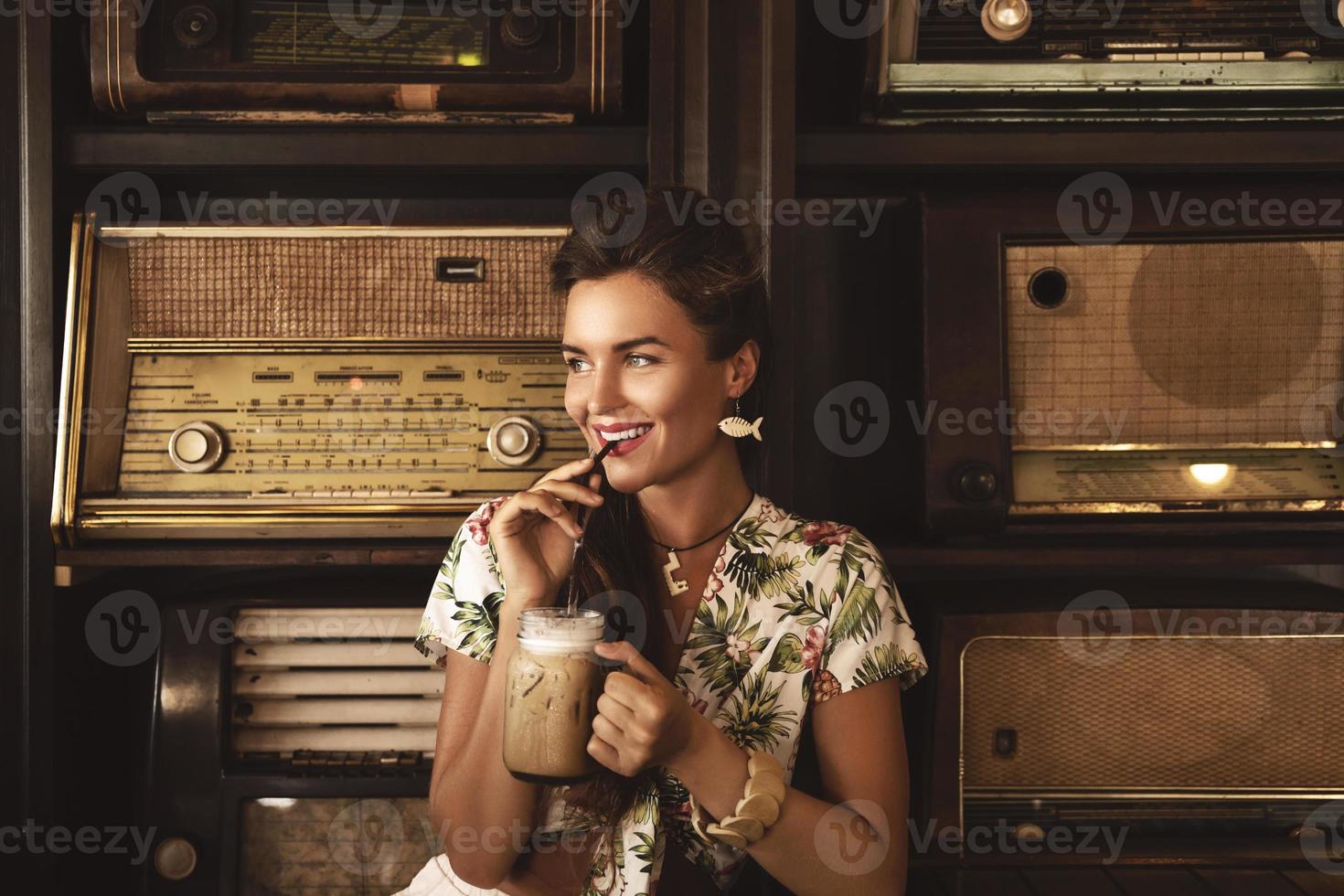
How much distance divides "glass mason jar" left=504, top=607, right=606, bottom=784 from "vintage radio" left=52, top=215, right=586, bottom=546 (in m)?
0.49

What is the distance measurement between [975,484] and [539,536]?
2.05 ft

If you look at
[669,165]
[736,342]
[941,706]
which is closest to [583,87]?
[669,165]

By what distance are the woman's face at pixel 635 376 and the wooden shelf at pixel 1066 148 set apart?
413 mm

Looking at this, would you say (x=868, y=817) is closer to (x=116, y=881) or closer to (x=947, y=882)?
(x=947, y=882)

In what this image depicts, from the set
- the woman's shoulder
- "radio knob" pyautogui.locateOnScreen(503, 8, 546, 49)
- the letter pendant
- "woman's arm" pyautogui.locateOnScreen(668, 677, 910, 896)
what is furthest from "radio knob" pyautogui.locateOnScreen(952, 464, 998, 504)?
"radio knob" pyautogui.locateOnScreen(503, 8, 546, 49)

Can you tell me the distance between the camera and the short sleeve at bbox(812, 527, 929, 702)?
1.16 m

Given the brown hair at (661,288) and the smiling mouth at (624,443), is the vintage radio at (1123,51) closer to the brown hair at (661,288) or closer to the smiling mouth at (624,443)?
the brown hair at (661,288)

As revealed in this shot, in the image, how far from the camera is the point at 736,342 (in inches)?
47.1

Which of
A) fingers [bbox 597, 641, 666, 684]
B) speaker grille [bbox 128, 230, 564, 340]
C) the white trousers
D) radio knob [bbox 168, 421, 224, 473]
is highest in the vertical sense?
speaker grille [bbox 128, 230, 564, 340]

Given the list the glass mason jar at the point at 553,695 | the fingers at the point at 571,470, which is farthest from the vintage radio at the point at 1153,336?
the glass mason jar at the point at 553,695

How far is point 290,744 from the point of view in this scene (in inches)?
55.5

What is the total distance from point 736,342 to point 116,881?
1257 mm

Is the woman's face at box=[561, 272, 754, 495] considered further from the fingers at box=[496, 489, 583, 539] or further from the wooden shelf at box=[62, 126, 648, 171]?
the wooden shelf at box=[62, 126, 648, 171]

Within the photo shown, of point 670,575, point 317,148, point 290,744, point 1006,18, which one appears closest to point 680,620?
point 670,575
